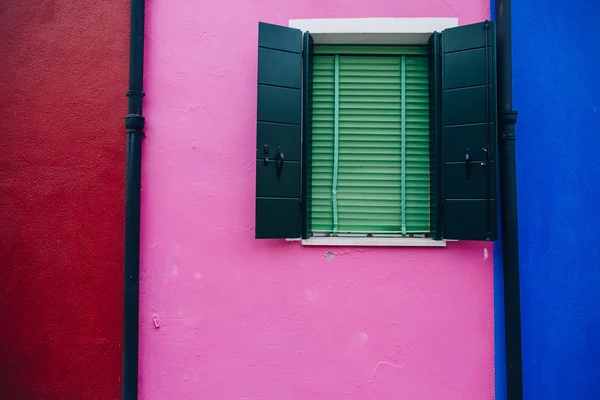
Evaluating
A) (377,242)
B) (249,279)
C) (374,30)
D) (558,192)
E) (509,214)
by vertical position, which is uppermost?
(374,30)

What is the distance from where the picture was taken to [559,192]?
108 inches

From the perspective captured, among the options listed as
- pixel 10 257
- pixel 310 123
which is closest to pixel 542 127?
pixel 310 123

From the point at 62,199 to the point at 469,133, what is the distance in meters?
2.90

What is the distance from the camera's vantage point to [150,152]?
2.87 m

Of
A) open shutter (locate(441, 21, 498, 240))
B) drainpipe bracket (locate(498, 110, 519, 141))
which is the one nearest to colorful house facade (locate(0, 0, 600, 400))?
open shutter (locate(441, 21, 498, 240))

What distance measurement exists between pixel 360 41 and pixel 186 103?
4.41ft

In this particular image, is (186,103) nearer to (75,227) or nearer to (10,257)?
(75,227)

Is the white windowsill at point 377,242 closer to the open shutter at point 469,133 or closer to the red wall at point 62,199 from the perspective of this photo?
the open shutter at point 469,133

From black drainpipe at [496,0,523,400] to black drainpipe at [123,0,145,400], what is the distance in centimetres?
250

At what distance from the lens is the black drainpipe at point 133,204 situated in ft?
9.11

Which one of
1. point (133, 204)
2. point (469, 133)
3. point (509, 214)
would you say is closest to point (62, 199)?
point (133, 204)

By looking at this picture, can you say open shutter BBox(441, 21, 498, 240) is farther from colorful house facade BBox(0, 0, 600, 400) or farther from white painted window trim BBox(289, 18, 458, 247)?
white painted window trim BBox(289, 18, 458, 247)

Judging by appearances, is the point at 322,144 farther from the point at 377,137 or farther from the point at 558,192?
the point at 558,192

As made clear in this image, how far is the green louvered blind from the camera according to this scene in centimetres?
290
